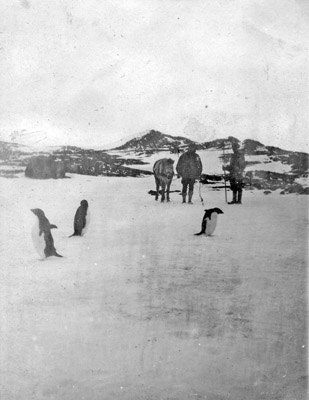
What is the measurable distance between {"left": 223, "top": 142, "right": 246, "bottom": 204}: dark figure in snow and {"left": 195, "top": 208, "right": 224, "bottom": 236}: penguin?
0.29 ft

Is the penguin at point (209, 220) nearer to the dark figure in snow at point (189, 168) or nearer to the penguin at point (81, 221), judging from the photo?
the dark figure in snow at point (189, 168)

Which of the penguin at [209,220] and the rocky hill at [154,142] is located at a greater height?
the rocky hill at [154,142]

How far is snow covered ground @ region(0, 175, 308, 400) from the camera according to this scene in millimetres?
2201

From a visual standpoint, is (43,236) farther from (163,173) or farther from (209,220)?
(209,220)

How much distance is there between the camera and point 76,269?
231 centimetres

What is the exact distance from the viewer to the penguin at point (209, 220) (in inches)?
94.3

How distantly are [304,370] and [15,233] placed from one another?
4.16 ft


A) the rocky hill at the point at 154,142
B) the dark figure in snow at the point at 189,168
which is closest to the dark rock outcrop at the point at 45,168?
the rocky hill at the point at 154,142

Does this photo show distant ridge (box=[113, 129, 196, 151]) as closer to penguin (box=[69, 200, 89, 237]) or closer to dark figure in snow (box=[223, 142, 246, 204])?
dark figure in snow (box=[223, 142, 246, 204])

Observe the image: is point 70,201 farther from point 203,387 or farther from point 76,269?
point 203,387

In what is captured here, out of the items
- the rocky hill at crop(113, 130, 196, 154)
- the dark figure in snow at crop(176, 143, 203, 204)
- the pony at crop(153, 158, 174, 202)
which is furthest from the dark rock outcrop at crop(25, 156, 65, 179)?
the dark figure in snow at crop(176, 143, 203, 204)

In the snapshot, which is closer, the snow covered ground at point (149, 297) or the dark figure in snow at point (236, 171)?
the snow covered ground at point (149, 297)

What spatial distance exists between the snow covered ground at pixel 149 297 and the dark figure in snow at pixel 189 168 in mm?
50

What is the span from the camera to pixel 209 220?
2.41 meters
